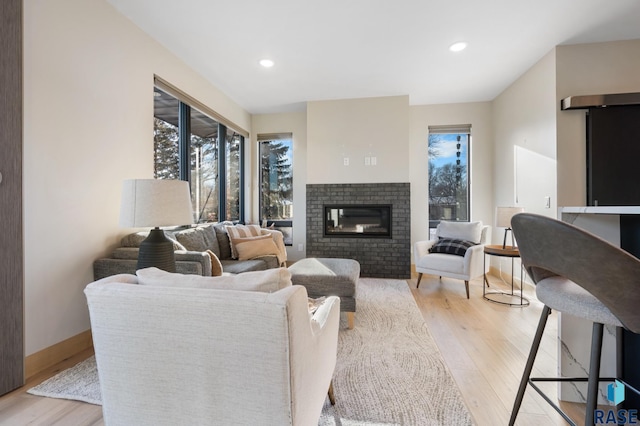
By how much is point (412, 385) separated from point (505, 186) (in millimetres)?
3551

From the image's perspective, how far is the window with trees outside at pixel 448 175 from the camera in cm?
467

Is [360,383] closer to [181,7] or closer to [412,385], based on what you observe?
[412,385]

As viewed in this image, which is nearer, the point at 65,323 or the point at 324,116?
the point at 65,323

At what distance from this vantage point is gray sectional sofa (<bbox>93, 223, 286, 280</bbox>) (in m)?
2.14

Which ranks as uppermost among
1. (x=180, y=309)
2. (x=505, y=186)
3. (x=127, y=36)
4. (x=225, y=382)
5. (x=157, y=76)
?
(x=127, y=36)

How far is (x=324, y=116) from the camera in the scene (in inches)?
176

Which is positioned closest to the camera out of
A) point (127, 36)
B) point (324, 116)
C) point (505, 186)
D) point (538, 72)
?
point (127, 36)

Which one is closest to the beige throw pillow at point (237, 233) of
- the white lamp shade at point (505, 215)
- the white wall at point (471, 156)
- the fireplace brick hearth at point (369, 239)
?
the fireplace brick hearth at point (369, 239)

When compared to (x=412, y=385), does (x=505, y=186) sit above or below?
above

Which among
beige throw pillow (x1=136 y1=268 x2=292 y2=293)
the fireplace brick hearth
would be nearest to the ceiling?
the fireplace brick hearth

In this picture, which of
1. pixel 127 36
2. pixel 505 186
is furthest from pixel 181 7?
pixel 505 186

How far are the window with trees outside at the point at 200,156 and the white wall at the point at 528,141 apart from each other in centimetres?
405

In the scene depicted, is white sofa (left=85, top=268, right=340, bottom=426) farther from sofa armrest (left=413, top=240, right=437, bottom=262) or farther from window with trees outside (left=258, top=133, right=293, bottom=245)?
window with trees outside (left=258, top=133, right=293, bottom=245)

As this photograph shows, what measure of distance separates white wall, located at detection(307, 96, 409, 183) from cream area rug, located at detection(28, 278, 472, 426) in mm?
2470
